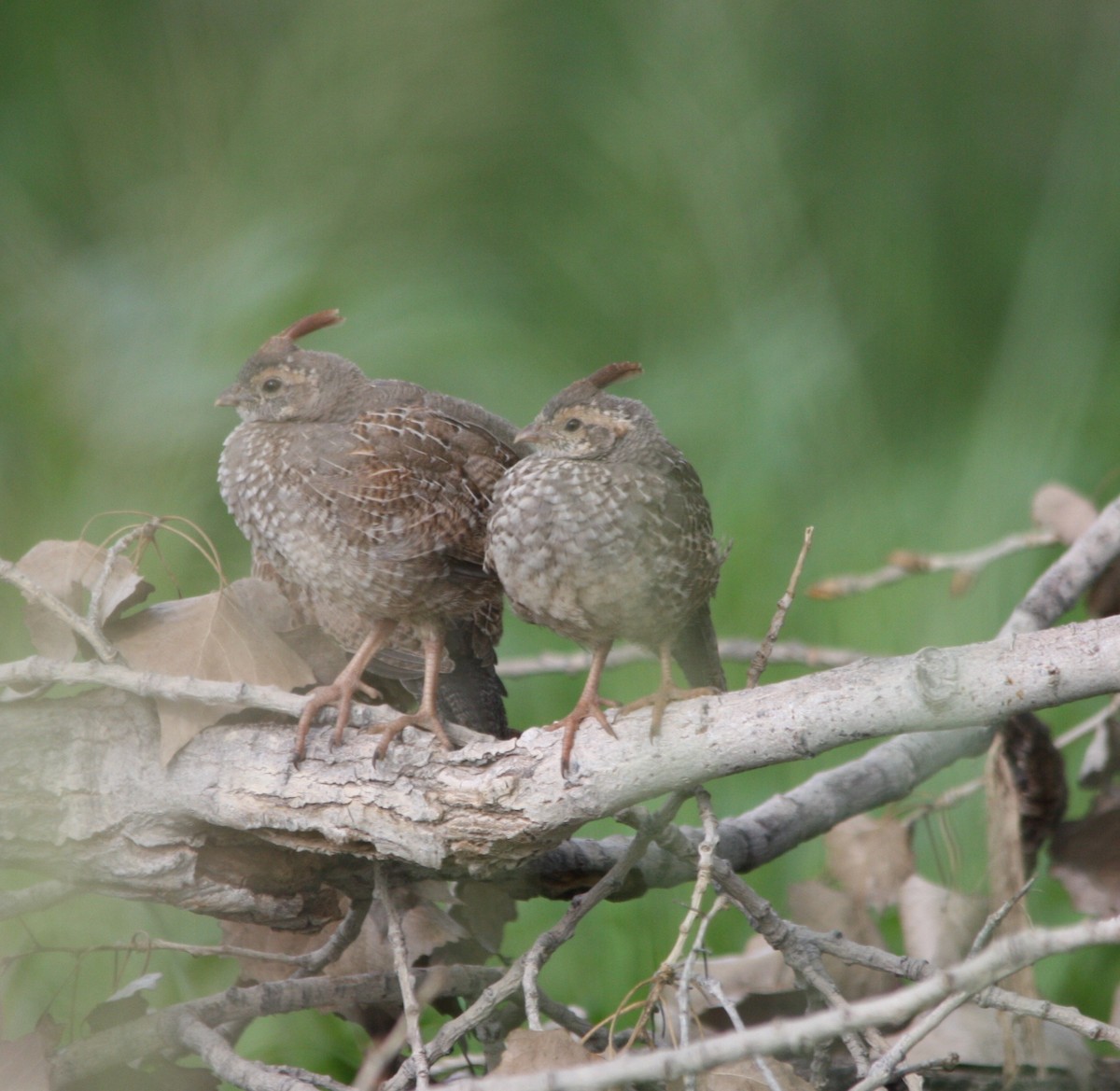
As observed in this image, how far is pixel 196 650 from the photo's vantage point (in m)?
1.38

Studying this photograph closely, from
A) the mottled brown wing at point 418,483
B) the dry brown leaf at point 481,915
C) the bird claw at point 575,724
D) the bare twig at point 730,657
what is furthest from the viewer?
the bare twig at point 730,657

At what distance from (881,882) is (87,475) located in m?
1.19

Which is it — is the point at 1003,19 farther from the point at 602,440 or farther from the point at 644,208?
the point at 602,440

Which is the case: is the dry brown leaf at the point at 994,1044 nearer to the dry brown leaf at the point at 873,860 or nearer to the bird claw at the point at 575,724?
the dry brown leaf at the point at 873,860

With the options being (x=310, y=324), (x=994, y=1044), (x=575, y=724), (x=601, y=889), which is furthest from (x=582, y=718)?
(x=994, y=1044)

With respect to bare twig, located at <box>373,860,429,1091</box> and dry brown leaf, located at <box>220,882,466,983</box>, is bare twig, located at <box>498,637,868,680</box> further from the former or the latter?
bare twig, located at <box>373,860,429,1091</box>

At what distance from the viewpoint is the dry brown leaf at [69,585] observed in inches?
52.9

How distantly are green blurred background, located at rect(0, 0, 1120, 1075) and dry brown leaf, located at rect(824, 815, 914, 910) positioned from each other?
243mm

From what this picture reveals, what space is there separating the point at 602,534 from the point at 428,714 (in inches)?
11.1

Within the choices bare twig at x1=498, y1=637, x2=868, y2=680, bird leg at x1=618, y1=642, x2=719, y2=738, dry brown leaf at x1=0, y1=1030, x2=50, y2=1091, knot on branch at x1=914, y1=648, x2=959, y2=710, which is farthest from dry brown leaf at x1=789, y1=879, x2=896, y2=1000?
dry brown leaf at x1=0, y1=1030, x2=50, y2=1091

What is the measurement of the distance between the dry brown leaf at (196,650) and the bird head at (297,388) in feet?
0.79

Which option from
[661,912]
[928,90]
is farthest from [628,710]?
[928,90]

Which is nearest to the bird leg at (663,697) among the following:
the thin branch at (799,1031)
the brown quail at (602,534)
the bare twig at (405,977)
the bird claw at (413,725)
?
the brown quail at (602,534)

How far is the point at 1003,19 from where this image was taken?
185cm
